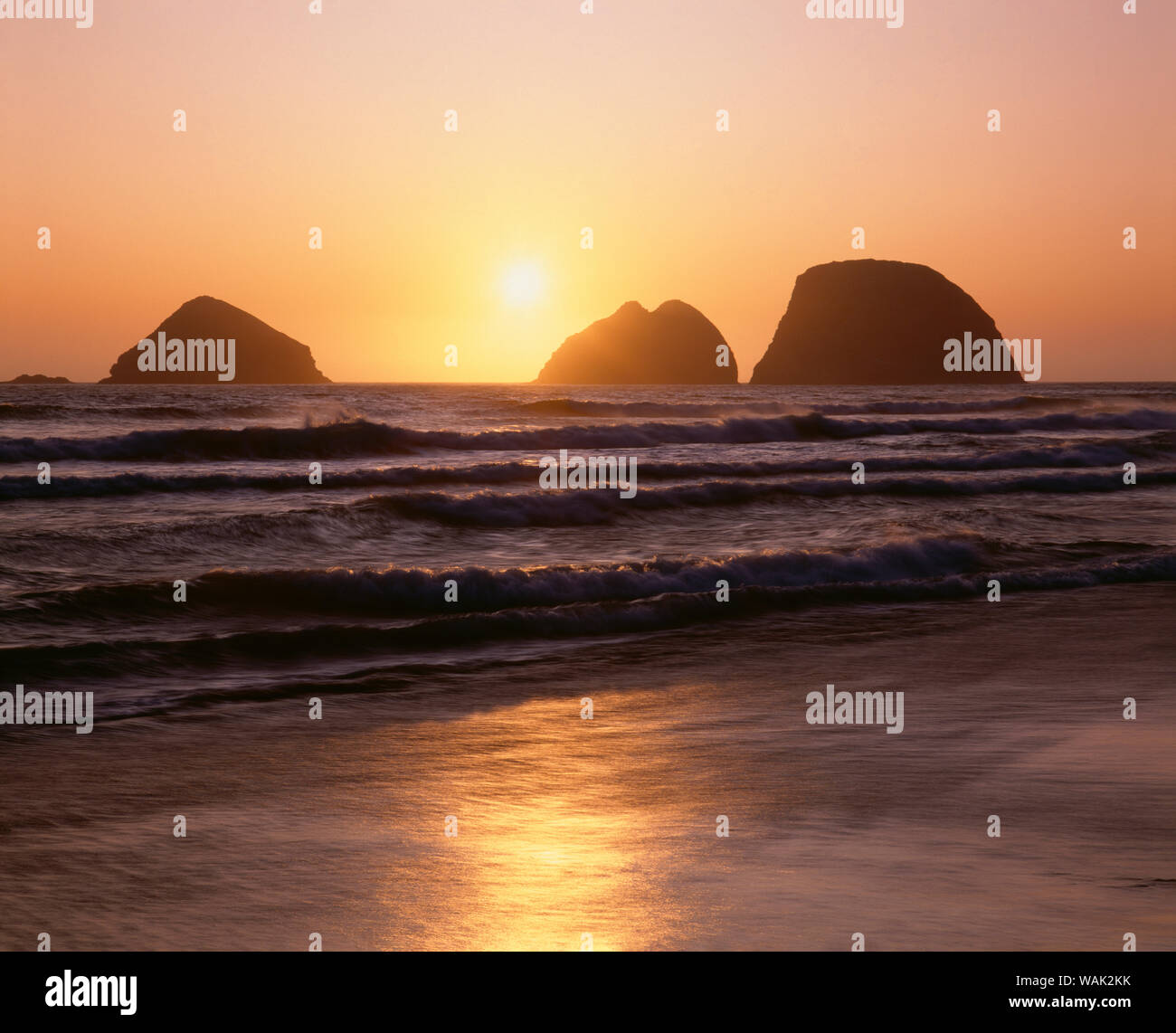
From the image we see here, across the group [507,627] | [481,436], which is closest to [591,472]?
[481,436]

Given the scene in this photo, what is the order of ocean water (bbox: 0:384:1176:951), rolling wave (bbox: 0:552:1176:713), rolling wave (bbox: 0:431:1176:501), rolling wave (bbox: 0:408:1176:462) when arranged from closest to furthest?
ocean water (bbox: 0:384:1176:951)
rolling wave (bbox: 0:552:1176:713)
rolling wave (bbox: 0:431:1176:501)
rolling wave (bbox: 0:408:1176:462)

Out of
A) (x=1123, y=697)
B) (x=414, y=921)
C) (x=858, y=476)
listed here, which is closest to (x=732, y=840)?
(x=414, y=921)

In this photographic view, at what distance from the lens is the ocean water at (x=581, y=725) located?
463 centimetres

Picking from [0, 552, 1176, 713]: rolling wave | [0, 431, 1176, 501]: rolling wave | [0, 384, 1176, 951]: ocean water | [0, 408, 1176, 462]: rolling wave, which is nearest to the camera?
[0, 384, 1176, 951]: ocean water

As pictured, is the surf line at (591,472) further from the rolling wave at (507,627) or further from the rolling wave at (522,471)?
the rolling wave at (507,627)

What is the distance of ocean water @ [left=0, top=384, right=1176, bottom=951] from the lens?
463 centimetres

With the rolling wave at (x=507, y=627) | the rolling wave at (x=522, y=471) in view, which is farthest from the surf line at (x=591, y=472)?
the rolling wave at (x=507, y=627)

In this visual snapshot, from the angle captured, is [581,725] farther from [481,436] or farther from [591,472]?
[481,436]

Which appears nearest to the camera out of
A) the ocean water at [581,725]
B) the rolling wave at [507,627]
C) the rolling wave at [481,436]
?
the ocean water at [581,725]

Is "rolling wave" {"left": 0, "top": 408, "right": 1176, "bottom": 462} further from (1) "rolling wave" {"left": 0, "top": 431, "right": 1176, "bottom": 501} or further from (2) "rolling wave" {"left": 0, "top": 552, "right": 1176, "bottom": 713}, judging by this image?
(2) "rolling wave" {"left": 0, "top": 552, "right": 1176, "bottom": 713}

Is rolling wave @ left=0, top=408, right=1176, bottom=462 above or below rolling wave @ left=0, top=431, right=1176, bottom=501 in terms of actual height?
above

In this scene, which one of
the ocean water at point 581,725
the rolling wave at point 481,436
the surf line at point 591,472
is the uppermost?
the rolling wave at point 481,436

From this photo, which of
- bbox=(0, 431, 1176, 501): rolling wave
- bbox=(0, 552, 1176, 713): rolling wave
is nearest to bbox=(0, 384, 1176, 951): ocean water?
bbox=(0, 552, 1176, 713): rolling wave
